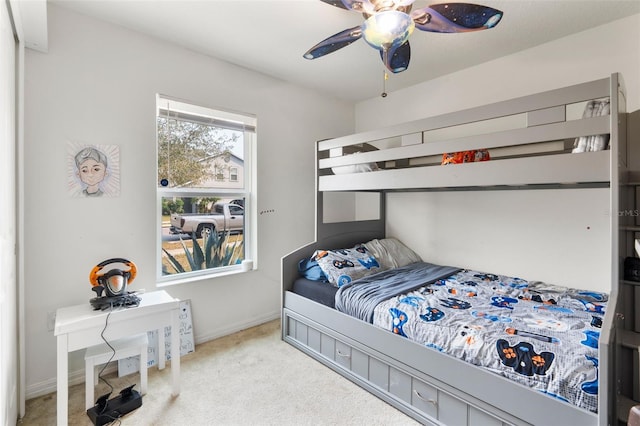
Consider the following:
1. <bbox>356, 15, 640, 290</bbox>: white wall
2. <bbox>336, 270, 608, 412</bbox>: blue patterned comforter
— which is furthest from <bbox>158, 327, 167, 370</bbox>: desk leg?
<bbox>356, 15, 640, 290</bbox>: white wall

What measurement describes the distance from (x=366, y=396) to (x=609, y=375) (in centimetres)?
121

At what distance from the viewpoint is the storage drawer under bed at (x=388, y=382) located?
5.20 ft

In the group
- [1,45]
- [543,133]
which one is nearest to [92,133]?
[1,45]

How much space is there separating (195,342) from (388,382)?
1601 millimetres

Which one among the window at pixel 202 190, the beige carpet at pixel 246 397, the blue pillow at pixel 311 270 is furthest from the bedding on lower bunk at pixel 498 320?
the window at pixel 202 190

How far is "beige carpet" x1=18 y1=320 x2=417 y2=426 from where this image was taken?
5.68 feet

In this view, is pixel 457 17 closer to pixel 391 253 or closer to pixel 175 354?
pixel 391 253

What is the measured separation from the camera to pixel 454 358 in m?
1.61

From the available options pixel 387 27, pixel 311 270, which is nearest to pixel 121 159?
pixel 311 270

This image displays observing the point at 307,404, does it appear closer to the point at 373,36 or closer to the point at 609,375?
the point at 609,375

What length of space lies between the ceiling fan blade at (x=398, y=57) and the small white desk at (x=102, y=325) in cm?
197

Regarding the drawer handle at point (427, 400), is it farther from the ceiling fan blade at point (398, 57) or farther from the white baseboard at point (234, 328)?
the ceiling fan blade at point (398, 57)

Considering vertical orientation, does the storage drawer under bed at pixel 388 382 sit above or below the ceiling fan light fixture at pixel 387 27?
below

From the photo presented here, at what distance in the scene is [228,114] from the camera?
280 cm
